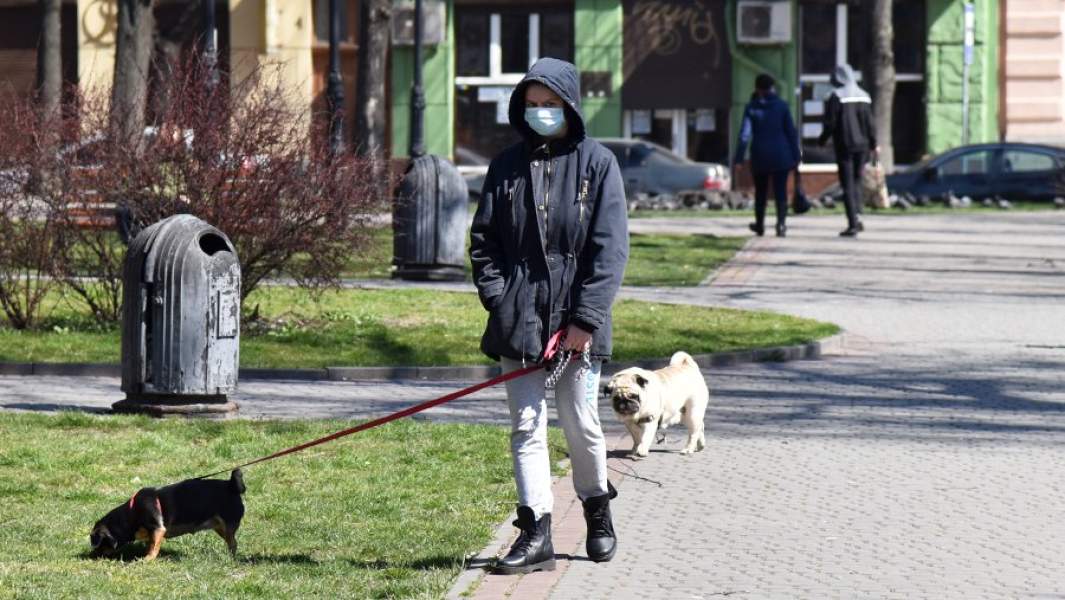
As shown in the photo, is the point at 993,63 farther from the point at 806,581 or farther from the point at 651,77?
the point at 806,581

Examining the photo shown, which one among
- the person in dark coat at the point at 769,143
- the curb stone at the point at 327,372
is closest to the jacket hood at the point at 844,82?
the person in dark coat at the point at 769,143

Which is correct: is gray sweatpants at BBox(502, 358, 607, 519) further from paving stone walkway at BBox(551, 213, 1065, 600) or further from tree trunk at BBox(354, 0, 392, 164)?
tree trunk at BBox(354, 0, 392, 164)

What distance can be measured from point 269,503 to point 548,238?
2186mm

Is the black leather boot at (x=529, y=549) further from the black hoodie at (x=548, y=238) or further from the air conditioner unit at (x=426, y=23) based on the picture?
the air conditioner unit at (x=426, y=23)

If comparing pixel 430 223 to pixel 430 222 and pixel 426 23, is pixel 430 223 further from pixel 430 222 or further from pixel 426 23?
pixel 426 23

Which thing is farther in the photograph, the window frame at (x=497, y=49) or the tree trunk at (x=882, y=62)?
the window frame at (x=497, y=49)

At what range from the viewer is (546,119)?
7.14 metres

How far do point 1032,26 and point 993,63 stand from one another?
3.30 feet

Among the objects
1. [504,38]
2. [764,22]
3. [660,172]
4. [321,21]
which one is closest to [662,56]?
[764,22]

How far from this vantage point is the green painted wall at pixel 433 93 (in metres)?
41.8

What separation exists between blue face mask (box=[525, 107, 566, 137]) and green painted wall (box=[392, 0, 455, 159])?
1368 inches

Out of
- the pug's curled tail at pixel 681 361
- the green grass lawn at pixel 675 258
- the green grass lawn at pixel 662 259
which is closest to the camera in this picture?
the pug's curled tail at pixel 681 361

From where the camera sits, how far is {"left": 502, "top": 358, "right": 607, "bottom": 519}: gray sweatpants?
727 centimetres

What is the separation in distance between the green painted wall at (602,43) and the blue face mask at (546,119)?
3396cm
